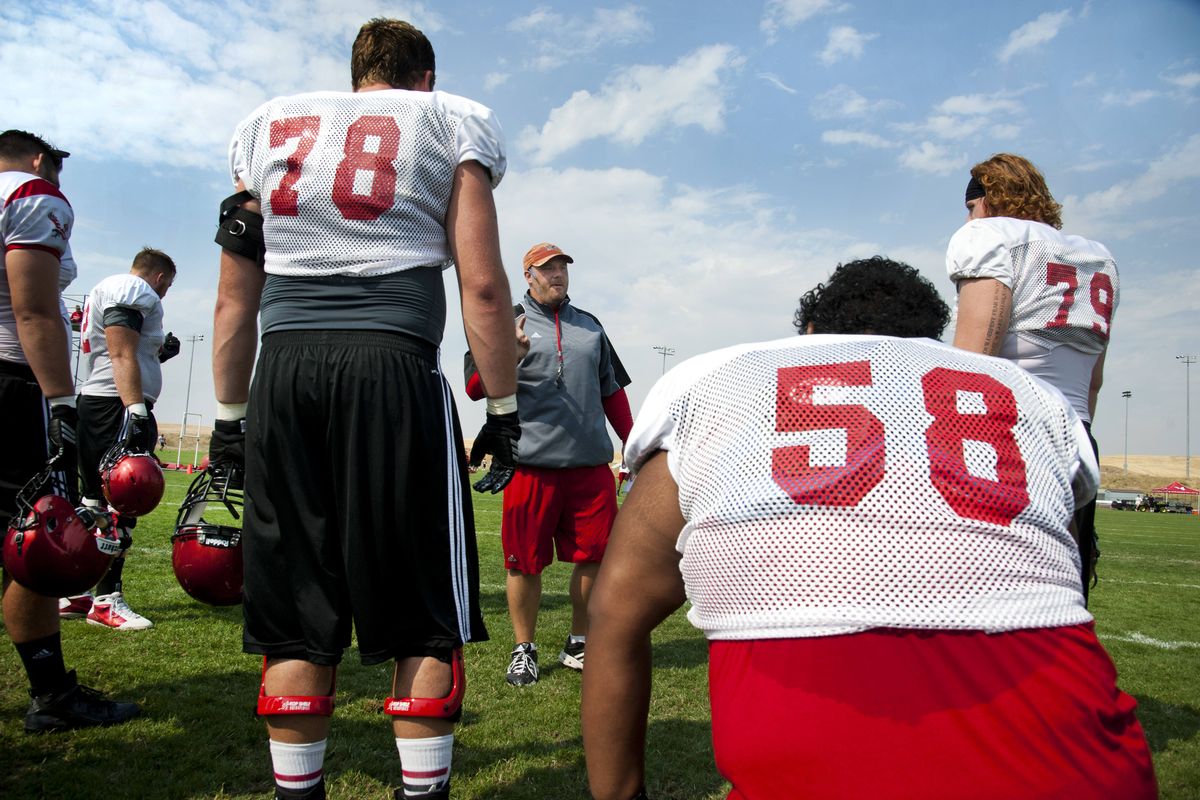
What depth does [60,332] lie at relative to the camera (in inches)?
124

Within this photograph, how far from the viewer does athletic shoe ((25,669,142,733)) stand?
309cm

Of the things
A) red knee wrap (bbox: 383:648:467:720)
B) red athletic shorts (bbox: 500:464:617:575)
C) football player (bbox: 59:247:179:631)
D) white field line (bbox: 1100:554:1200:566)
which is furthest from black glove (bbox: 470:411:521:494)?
white field line (bbox: 1100:554:1200:566)

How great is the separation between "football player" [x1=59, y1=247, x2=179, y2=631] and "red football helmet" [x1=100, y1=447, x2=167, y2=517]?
0.43 meters

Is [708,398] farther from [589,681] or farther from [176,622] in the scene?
[176,622]

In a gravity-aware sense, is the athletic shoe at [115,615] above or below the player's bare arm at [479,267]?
below

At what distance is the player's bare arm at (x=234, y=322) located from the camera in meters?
2.40

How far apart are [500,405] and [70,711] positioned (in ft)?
7.27

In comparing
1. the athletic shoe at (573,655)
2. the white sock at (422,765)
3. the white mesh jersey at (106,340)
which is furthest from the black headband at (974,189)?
the white mesh jersey at (106,340)

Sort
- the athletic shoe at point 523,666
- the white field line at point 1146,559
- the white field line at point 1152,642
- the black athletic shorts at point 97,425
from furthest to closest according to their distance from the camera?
the white field line at point 1146,559, the white field line at point 1152,642, the black athletic shorts at point 97,425, the athletic shoe at point 523,666

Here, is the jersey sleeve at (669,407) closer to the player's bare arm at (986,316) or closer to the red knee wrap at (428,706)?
the red knee wrap at (428,706)

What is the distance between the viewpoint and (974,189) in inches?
125

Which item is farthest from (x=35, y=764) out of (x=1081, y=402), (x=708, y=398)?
(x=1081, y=402)

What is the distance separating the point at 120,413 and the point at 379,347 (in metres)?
4.20

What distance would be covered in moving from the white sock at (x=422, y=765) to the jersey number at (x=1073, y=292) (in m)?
2.43
